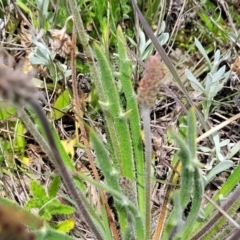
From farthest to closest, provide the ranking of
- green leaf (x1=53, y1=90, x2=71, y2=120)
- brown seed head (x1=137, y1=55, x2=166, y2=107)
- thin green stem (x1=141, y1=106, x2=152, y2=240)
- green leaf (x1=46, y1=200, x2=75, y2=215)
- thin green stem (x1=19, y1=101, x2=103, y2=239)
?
green leaf (x1=53, y1=90, x2=71, y2=120), green leaf (x1=46, y1=200, x2=75, y2=215), thin green stem (x1=141, y1=106, x2=152, y2=240), brown seed head (x1=137, y1=55, x2=166, y2=107), thin green stem (x1=19, y1=101, x2=103, y2=239)

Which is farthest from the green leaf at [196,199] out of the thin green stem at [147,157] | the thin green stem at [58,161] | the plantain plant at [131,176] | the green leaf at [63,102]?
the green leaf at [63,102]

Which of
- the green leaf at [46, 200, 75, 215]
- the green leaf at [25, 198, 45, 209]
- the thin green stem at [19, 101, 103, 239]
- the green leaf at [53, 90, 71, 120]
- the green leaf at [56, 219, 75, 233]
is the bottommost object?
the green leaf at [56, 219, 75, 233]

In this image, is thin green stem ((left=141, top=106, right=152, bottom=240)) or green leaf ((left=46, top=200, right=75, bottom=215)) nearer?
thin green stem ((left=141, top=106, right=152, bottom=240))

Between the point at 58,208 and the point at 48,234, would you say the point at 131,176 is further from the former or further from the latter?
the point at 48,234

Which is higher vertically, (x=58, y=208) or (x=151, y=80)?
(x=151, y=80)

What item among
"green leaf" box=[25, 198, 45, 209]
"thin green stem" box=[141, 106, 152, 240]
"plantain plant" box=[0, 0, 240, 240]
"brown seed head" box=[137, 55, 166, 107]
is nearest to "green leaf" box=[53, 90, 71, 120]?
"plantain plant" box=[0, 0, 240, 240]

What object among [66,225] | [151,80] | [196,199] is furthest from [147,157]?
[66,225]

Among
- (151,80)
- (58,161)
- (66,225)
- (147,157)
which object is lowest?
(66,225)

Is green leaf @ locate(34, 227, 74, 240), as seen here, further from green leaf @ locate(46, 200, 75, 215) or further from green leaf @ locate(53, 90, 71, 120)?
green leaf @ locate(53, 90, 71, 120)

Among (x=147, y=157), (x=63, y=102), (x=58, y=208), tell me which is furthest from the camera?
(x=63, y=102)

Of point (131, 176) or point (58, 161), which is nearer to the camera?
point (58, 161)

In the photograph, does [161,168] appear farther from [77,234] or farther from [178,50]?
[178,50]

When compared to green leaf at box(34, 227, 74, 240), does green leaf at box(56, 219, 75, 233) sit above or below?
below

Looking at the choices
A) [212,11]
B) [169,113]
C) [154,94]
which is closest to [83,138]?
[169,113]
